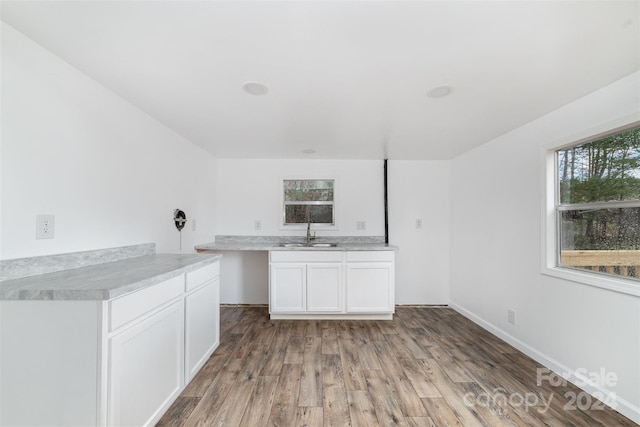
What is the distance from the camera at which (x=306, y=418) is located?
159cm

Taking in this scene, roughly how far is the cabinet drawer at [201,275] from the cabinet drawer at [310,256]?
0.95 metres

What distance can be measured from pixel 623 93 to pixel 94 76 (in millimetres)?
3416

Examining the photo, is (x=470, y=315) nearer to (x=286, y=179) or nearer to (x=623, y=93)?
(x=623, y=93)

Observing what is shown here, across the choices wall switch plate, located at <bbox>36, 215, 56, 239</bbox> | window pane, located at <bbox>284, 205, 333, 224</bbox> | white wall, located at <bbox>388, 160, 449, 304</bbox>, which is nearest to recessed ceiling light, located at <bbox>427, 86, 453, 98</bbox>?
white wall, located at <bbox>388, 160, 449, 304</bbox>

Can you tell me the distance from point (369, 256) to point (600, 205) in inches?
79.3

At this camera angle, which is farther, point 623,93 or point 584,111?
point 584,111

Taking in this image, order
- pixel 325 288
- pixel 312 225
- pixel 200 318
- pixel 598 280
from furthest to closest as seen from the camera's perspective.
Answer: pixel 312 225 → pixel 325 288 → pixel 200 318 → pixel 598 280

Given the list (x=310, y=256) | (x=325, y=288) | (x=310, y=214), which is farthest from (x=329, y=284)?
(x=310, y=214)

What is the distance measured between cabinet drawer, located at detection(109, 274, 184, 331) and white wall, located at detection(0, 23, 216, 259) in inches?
24.2

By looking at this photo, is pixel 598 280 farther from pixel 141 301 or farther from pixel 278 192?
pixel 278 192

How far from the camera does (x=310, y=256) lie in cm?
315

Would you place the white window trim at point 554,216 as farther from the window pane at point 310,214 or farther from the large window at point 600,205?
the window pane at point 310,214

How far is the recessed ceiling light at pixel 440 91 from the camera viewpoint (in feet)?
5.81

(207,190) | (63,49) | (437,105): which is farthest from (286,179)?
(63,49)
